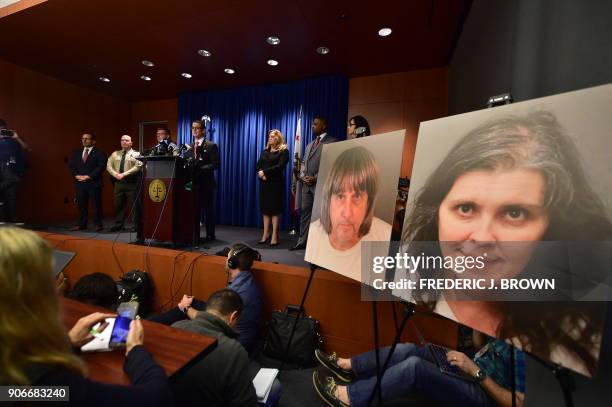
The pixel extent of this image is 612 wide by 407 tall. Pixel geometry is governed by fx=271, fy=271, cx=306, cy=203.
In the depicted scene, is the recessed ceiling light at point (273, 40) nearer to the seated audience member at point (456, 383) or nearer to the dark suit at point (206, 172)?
the dark suit at point (206, 172)

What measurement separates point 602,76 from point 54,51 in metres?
6.02

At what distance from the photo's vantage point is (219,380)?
100 cm

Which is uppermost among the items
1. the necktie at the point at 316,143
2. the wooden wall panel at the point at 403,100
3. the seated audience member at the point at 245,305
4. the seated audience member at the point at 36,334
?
the wooden wall panel at the point at 403,100

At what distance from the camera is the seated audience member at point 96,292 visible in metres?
1.45

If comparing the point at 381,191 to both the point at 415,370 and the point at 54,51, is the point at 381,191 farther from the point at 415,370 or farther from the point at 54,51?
the point at 54,51

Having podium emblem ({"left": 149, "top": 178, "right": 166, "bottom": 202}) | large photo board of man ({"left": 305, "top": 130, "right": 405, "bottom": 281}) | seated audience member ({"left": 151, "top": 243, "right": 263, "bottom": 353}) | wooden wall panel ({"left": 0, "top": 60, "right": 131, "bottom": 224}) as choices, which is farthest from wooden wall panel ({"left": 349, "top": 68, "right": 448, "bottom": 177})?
wooden wall panel ({"left": 0, "top": 60, "right": 131, "bottom": 224})

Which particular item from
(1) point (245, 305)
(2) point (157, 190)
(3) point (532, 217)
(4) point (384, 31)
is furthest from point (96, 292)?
(4) point (384, 31)

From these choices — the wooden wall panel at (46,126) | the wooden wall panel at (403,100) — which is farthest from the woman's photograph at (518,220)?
the wooden wall panel at (46,126)

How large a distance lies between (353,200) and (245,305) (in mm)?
1051

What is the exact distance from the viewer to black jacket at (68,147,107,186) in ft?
12.7

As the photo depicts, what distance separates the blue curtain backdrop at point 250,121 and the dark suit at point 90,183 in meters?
1.71

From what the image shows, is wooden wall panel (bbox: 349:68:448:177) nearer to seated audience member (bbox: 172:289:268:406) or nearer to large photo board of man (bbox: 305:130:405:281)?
large photo board of man (bbox: 305:130:405:281)

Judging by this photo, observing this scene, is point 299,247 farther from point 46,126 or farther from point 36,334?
point 46,126

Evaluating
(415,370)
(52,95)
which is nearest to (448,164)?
(415,370)
